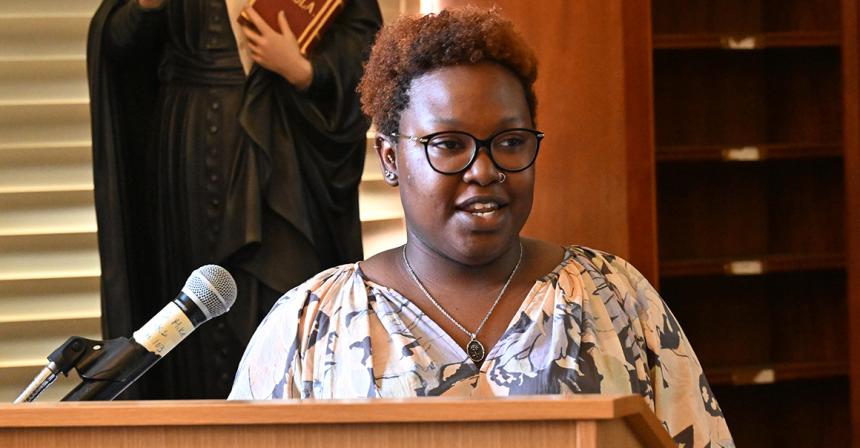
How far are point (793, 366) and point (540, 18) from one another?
1.32 m

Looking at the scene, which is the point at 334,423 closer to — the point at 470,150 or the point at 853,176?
the point at 470,150

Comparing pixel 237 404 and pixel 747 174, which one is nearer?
pixel 237 404

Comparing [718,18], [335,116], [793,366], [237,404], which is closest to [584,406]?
[237,404]

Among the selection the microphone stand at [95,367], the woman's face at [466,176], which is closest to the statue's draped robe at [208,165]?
the woman's face at [466,176]

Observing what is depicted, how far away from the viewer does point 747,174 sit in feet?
12.5

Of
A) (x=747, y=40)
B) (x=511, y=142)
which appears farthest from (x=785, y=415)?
(x=511, y=142)

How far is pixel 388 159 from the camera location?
1.98m

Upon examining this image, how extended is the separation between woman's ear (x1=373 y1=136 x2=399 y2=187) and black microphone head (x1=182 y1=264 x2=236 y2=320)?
48cm

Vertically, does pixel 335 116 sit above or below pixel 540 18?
below

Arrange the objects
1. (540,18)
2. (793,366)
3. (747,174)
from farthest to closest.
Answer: (747,174) < (793,366) < (540,18)

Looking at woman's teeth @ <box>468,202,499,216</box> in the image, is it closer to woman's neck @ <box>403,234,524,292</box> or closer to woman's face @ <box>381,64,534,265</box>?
woman's face @ <box>381,64,534,265</box>

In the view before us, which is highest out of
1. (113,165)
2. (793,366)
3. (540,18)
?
(540,18)

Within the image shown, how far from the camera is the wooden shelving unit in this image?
3.71 meters

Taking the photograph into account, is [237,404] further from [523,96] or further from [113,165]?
[113,165]
